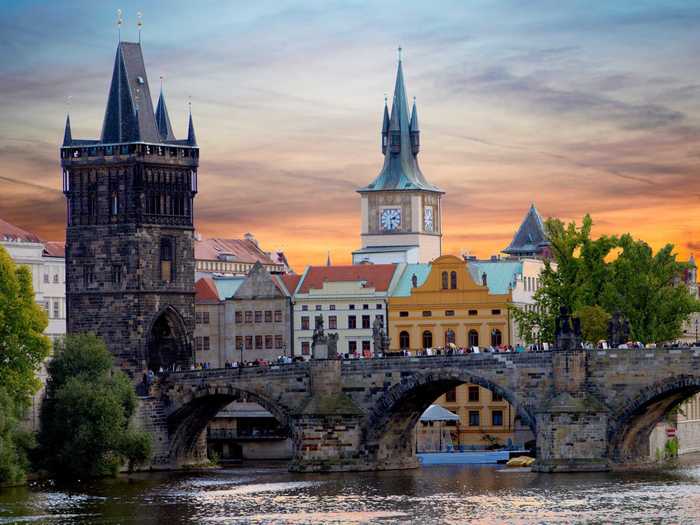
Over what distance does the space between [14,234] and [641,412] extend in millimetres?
46860

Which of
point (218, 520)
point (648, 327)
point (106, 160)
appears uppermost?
point (106, 160)

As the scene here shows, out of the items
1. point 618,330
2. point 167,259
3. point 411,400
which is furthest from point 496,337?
point 618,330

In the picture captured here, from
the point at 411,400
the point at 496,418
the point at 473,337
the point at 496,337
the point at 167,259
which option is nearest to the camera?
the point at 411,400

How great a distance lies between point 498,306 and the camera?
15575cm

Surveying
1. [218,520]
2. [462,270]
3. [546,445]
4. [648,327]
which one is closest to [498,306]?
[462,270]

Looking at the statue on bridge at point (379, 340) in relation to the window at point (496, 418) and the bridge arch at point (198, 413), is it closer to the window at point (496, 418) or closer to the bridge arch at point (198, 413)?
the bridge arch at point (198, 413)

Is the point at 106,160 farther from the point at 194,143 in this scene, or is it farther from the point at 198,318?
the point at 198,318

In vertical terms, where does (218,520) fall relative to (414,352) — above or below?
below

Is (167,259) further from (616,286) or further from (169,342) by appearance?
(616,286)

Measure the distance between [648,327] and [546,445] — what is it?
63.9ft

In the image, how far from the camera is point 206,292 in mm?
167000

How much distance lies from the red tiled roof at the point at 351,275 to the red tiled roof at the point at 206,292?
20.8ft

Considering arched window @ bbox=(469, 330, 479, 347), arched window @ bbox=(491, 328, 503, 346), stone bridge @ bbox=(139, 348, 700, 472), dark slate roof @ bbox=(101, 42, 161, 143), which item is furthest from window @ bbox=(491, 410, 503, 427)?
dark slate roof @ bbox=(101, 42, 161, 143)

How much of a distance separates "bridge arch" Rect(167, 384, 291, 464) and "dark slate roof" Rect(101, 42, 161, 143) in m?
16.2
